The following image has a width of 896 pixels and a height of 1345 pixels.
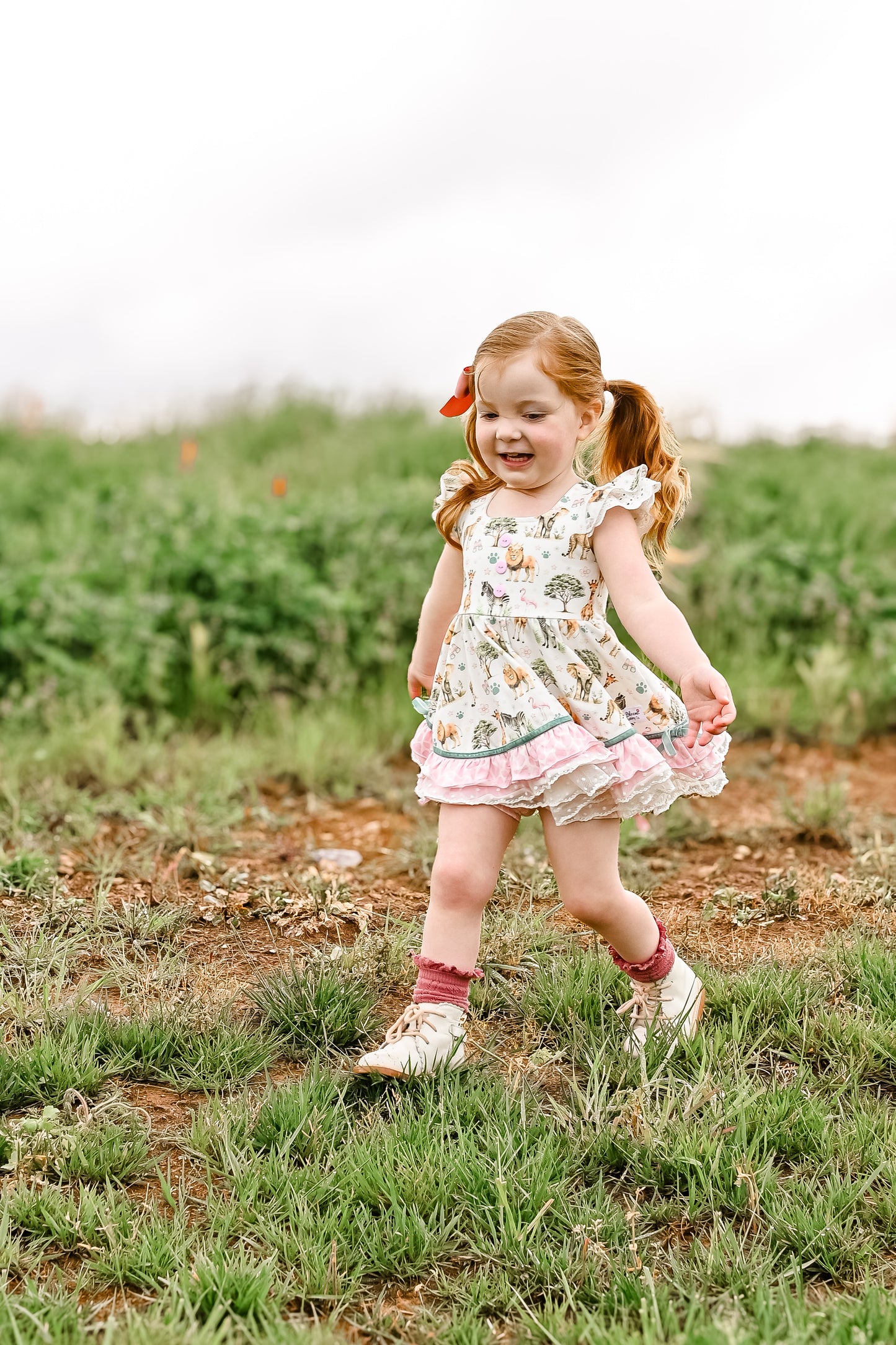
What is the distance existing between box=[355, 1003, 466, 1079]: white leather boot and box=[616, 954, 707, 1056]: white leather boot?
0.38m

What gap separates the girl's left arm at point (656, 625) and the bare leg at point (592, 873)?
299 mm

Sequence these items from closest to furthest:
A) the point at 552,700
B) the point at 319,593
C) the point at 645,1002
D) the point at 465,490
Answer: the point at 552,700, the point at 645,1002, the point at 465,490, the point at 319,593

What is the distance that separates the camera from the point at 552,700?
2.56m

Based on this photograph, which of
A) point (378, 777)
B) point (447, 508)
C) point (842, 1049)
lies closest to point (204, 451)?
point (378, 777)

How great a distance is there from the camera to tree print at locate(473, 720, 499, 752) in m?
2.61

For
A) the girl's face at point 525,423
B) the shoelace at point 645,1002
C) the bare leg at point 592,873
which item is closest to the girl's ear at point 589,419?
the girl's face at point 525,423

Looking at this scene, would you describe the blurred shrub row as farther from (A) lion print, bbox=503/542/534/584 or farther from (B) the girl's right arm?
(A) lion print, bbox=503/542/534/584

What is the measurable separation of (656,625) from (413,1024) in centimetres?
98

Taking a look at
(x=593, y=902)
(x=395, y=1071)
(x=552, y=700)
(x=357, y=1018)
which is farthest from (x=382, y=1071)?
(x=552, y=700)

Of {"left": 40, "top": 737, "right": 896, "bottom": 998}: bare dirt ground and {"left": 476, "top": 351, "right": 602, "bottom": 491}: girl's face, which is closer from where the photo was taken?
{"left": 476, "top": 351, "right": 602, "bottom": 491}: girl's face

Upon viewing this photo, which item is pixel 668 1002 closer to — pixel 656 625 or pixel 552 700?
pixel 552 700

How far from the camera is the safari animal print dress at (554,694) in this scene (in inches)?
100.0

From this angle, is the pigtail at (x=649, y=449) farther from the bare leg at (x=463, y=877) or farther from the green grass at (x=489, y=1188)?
the green grass at (x=489, y=1188)

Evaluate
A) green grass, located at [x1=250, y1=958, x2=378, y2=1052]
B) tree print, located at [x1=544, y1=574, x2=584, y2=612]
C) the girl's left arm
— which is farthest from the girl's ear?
green grass, located at [x1=250, y1=958, x2=378, y2=1052]
